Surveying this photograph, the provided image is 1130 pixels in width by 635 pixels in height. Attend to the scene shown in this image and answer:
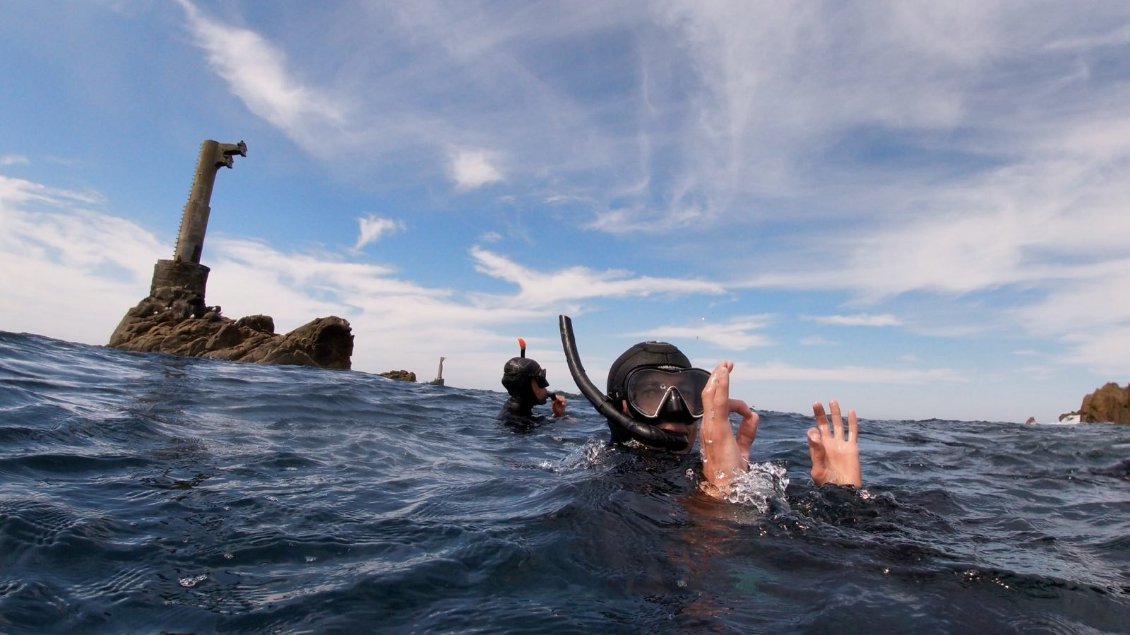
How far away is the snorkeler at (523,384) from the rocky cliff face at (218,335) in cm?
1116

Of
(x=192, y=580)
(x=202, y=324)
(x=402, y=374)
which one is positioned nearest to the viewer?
(x=192, y=580)

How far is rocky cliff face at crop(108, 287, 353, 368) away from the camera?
1680cm

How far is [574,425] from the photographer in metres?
7.64

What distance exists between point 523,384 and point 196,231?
16.9 metres

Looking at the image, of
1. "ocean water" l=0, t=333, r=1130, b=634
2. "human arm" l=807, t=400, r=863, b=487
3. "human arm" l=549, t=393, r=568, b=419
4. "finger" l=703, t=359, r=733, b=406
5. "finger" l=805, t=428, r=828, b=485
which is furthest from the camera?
"human arm" l=549, t=393, r=568, b=419

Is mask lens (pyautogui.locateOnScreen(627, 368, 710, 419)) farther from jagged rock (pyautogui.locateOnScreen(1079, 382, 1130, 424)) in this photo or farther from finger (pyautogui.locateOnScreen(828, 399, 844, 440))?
jagged rock (pyautogui.locateOnScreen(1079, 382, 1130, 424))

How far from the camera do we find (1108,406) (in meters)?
22.8

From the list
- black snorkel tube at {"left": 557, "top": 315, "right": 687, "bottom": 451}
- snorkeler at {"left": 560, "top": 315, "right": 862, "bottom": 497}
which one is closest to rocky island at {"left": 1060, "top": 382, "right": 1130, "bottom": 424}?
snorkeler at {"left": 560, "top": 315, "right": 862, "bottom": 497}

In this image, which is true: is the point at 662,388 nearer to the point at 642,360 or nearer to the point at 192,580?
the point at 642,360

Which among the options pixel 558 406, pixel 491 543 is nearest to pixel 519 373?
pixel 558 406

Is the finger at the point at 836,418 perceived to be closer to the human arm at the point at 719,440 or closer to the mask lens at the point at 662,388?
the human arm at the point at 719,440

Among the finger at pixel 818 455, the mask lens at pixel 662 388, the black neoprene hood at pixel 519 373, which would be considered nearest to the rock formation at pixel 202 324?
the black neoprene hood at pixel 519 373

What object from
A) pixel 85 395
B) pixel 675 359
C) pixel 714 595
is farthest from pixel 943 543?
pixel 85 395

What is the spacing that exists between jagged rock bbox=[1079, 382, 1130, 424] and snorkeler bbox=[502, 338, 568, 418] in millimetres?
24816
